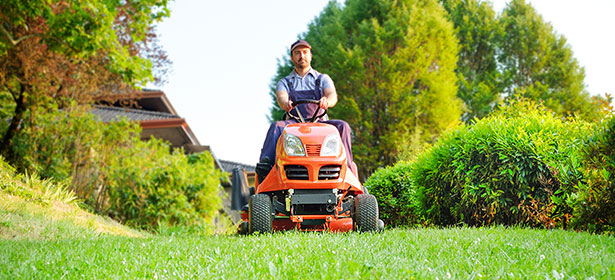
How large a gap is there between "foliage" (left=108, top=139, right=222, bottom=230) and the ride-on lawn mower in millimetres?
7129

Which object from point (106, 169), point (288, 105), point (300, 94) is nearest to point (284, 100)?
point (288, 105)

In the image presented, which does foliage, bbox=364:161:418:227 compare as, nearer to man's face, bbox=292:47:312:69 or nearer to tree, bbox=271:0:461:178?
man's face, bbox=292:47:312:69

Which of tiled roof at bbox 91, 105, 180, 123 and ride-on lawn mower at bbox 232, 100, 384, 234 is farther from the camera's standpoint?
tiled roof at bbox 91, 105, 180, 123

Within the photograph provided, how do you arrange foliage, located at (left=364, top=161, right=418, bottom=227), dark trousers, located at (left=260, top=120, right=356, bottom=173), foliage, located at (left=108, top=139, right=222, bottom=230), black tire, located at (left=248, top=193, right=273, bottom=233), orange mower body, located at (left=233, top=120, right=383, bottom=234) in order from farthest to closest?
1. foliage, located at (left=108, top=139, right=222, bottom=230)
2. foliage, located at (left=364, top=161, right=418, bottom=227)
3. dark trousers, located at (left=260, top=120, right=356, bottom=173)
4. black tire, located at (left=248, top=193, right=273, bottom=233)
5. orange mower body, located at (left=233, top=120, right=383, bottom=234)

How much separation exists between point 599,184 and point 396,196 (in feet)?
14.1

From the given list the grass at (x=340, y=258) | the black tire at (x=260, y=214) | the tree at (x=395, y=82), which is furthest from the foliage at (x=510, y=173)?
the tree at (x=395, y=82)

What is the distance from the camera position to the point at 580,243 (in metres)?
4.14

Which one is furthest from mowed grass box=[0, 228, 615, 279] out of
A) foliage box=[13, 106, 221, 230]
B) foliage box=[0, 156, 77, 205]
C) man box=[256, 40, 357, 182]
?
foliage box=[13, 106, 221, 230]

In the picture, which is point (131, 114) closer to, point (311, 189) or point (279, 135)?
point (279, 135)

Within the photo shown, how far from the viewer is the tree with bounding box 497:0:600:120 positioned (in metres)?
24.5

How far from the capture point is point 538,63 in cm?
2553

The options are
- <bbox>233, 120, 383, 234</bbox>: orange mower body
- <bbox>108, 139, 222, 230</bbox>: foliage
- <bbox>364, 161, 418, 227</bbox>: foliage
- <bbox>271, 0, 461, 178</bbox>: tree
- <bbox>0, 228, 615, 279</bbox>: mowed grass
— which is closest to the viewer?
<bbox>0, 228, 615, 279</bbox>: mowed grass

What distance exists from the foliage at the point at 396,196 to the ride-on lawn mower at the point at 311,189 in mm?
3592

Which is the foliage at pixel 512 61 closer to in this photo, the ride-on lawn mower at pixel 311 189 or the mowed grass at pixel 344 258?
the ride-on lawn mower at pixel 311 189
